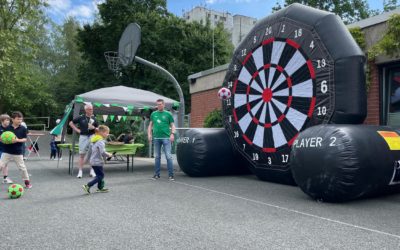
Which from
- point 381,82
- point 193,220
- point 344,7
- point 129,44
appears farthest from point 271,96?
point 344,7

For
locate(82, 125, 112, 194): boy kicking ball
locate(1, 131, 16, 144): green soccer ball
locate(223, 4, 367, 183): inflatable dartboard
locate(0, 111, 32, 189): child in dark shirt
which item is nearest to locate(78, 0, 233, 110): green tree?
locate(223, 4, 367, 183): inflatable dartboard

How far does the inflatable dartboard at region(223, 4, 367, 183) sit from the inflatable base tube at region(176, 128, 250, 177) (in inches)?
12.3

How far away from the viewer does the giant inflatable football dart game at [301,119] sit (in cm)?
546

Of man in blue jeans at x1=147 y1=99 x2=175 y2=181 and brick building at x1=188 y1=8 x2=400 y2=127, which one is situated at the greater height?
brick building at x1=188 y1=8 x2=400 y2=127

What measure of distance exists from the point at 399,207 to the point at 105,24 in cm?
2732

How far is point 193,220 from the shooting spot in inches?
181

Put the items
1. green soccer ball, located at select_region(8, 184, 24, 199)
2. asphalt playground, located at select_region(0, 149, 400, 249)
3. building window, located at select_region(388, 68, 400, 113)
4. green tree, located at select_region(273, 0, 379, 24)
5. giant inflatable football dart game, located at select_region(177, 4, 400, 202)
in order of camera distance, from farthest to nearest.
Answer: green tree, located at select_region(273, 0, 379, 24) < building window, located at select_region(388, 68, 400, 113) < green soccer ball, located at select_region(8, 184, 24, 199) < giant inflatable football dart game, located at select_region(177, 4, 400, 202) < asphalt playground, located at select_region(0, 149, 400, 249)

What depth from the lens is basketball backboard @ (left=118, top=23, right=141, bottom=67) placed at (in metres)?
13.4

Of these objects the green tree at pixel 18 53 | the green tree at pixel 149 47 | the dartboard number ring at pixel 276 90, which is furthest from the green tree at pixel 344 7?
the dartboard number ring at pixel 276 90

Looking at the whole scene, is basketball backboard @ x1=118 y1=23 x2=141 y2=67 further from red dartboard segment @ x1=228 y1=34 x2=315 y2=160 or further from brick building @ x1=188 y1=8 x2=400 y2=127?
brick building @ x1=188 y1=8 x2=400 y2=127

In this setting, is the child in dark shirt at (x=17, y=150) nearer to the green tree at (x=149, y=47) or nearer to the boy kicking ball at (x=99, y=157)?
the boy kicking ball at (x=99, y=157)

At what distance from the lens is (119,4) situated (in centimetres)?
2892

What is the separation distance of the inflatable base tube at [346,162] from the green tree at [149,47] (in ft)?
72.6

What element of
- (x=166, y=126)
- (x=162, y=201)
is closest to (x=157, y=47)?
(x=166, y=126)
